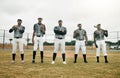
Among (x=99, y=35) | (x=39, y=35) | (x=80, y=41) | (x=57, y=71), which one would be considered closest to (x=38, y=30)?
(x=39, y=35)

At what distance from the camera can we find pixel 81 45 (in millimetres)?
12867

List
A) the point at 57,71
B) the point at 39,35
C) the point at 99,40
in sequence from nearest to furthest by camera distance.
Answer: the point at 57,71 → the point at 39,35 → the point at 99,40

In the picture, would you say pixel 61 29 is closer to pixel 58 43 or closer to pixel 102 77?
pixel 58 43

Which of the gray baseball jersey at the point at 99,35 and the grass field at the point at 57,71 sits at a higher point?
the gray baseball jersey at the point at 99,35

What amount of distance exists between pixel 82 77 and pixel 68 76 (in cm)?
51

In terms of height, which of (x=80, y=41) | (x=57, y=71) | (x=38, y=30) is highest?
(x=38, y=30)

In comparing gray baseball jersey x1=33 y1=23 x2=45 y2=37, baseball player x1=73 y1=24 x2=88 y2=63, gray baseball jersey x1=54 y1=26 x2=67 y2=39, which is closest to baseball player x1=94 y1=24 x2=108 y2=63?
baseball player x1=73 y1=24 x2=88 y2=63

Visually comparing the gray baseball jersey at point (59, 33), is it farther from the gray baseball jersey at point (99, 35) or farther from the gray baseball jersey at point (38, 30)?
the gray baseball jersey at point (99, 35)

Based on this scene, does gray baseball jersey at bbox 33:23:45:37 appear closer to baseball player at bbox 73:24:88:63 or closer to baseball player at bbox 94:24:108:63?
baseball player at bbox 73:24:88:63

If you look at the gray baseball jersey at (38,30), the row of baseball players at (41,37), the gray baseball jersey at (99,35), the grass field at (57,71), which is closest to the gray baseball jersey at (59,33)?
the row of baseball players at (41,37)

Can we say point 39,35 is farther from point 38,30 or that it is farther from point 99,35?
point 99,35

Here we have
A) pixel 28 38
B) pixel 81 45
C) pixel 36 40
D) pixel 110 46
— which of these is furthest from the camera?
pixel 110 46

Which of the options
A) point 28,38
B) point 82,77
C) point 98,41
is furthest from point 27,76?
point 28,38

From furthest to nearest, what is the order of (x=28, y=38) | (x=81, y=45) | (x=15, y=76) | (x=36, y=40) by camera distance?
(x=28, y=38)
(x=81, y=45)
(x=36, y=40)
(x=15, y=76)
